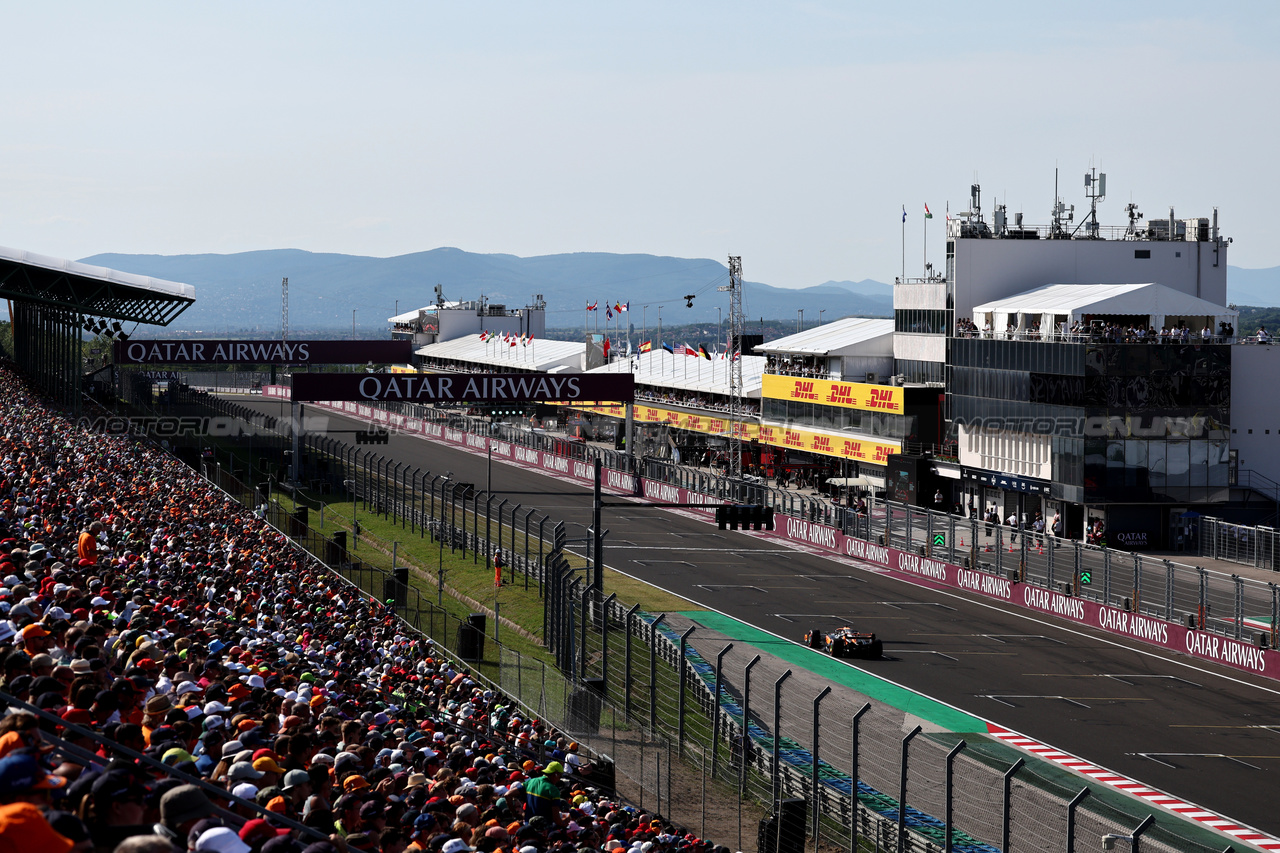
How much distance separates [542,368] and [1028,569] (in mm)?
63242

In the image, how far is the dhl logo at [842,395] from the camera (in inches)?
2425

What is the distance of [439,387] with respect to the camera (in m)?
56.3

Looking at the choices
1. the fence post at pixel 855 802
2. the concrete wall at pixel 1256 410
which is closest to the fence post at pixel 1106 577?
the fence post at pixel 855 802

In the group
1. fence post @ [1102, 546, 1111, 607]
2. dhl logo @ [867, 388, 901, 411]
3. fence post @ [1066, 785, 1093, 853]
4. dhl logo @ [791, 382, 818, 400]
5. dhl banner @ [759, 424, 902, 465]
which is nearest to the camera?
fence post @ [1066, 785, 1093, 853]

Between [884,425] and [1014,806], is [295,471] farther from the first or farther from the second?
[1014,806]

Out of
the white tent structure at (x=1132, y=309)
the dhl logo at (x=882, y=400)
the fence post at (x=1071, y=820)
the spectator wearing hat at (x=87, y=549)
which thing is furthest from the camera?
the dhl logo at (x=882, y=400)

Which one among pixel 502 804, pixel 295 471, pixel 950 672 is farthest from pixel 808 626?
pixel 295 471

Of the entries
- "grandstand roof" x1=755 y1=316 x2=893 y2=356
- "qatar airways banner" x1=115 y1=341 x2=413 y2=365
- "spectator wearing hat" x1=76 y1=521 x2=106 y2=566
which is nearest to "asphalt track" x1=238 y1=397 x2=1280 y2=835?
"spectator wearing hat" x1=76 y1=521 x2=106 y2=566

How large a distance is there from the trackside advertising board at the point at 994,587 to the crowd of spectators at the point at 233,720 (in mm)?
17983

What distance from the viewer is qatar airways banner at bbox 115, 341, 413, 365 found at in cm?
7031

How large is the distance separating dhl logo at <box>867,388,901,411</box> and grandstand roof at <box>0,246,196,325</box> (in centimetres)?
3142

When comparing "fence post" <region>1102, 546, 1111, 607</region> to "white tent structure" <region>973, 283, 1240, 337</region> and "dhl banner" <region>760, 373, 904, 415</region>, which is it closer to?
"white tent structure" <region>973, 283, 1240, 337</region>

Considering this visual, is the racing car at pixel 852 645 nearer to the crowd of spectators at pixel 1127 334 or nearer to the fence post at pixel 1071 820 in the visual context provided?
the fence post at pixel 1071 820

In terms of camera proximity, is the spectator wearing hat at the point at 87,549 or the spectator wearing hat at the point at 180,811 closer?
the spectator wearing hat at the point at 180,811
